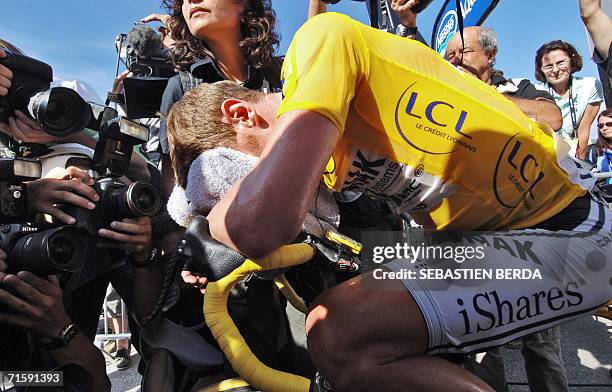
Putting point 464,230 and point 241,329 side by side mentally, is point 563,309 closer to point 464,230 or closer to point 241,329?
point 464,230

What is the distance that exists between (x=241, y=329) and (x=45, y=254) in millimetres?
720

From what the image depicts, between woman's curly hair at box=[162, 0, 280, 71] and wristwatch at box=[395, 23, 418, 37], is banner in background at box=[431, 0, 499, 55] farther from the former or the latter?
woman's curly hair at box=[162, 0, 280, 71]

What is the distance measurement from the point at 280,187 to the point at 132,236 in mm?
1042

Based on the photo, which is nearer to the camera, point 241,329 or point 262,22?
point 241,329

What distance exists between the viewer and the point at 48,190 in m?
1.72

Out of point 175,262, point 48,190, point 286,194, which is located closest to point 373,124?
point 286,194

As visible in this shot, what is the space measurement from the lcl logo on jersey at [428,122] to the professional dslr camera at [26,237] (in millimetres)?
1159

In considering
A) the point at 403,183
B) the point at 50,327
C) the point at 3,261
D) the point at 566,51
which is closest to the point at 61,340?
the point at 50,327

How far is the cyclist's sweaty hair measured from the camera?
5.15ft

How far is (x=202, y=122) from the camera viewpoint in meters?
1.59

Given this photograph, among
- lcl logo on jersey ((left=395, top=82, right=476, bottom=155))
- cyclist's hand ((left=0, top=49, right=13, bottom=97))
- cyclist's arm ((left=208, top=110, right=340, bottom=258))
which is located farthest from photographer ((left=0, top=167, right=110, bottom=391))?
lcl logo on jersey ((left=395, top=82, right=476, bottom=155))

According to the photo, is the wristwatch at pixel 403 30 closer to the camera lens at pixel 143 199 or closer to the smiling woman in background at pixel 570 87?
the camera lens at pixel 143 199

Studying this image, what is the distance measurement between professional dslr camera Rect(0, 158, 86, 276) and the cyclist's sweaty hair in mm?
474

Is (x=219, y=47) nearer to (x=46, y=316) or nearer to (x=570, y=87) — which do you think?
(x=46, y=316)
